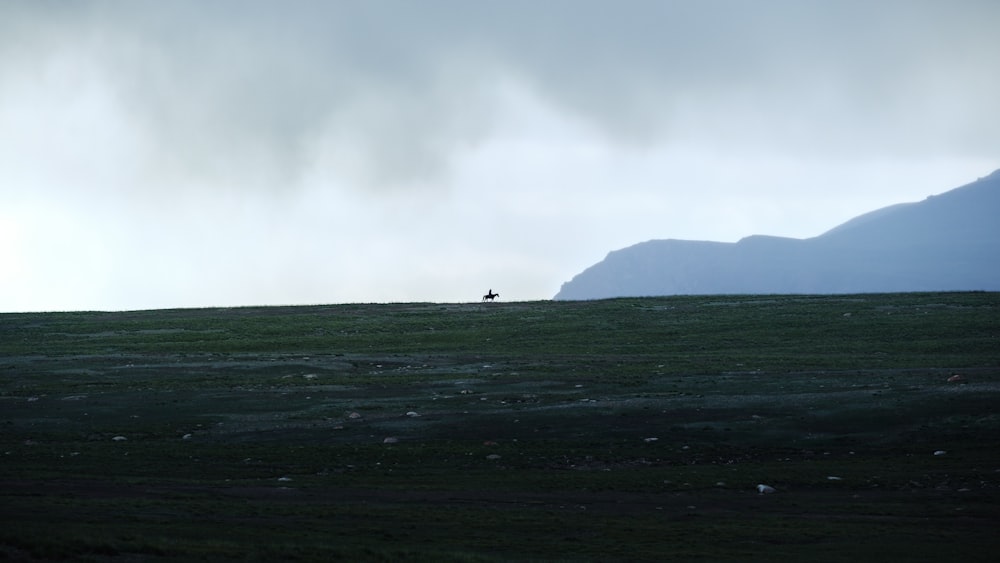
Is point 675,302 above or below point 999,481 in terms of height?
above

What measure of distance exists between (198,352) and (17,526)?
5566cm

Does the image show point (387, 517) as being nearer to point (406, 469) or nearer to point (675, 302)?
point (406, 469)

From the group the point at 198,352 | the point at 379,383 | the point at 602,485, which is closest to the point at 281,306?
the point at 198,352

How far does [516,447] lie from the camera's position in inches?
1650

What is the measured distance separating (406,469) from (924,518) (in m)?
18.1

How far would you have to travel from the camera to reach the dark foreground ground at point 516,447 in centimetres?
2686

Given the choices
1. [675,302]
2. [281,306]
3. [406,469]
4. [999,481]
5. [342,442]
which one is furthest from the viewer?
[281,306]

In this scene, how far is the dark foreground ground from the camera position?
26859 millimetres

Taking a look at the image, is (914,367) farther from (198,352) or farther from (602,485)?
(198,352)

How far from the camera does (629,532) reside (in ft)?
92.8

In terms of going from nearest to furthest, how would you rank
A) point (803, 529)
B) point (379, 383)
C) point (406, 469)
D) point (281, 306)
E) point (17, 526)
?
point (17, 526) < point (803, 529) < point (406, 469) < point (379, 383) < point (281, 306)

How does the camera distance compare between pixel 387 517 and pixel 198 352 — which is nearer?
pixel 387 517

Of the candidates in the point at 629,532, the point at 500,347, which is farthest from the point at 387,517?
the point at 500,347

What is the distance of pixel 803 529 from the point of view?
28.3 meters
